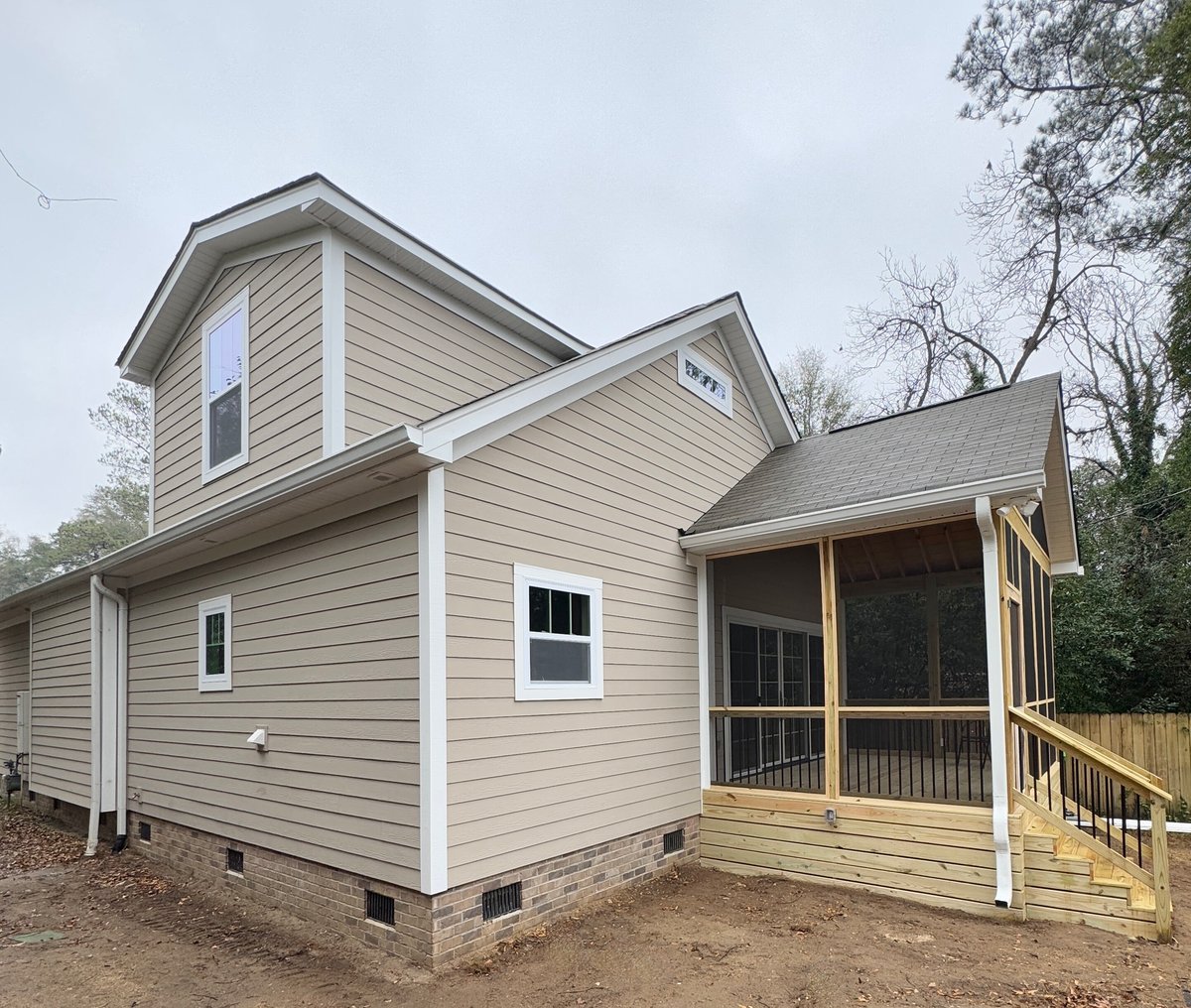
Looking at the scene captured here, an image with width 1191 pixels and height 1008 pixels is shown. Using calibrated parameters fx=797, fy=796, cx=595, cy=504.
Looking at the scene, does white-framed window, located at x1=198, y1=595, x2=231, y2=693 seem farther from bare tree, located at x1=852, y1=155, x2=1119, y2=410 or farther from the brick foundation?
bare tree, located at x1=852, y1=155, x2=1119, y2=410

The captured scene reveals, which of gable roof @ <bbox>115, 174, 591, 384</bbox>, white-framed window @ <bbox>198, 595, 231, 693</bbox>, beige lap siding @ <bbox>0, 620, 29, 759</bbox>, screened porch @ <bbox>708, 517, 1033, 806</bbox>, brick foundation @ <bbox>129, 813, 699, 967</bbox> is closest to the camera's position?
brick foundation @ <bbox>129, 813, 699, 967</bbox>

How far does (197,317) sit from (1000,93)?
1478 centimetres

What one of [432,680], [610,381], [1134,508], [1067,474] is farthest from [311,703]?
[1134,508]

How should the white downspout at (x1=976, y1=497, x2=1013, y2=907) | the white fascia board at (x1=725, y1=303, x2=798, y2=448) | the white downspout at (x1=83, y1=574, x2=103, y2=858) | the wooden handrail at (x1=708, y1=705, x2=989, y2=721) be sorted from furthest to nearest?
the white fascia board at (x1=725, y1=303, x2=798, y2=448), the white downspout at (x1=83, y1=574, x2=103, y2=858), the wooden handrail at (x1=708, y1=705, x2=989, y2=721), the white downspout at (x1=976, y1=497, x2=1013, y2=907)

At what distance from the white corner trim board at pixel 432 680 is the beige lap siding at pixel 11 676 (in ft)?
33.6

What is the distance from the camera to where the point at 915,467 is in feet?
23.1

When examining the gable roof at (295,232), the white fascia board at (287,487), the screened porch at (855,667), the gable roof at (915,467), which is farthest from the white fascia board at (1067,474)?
the white fascia board at (287,487)

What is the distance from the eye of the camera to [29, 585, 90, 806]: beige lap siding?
932cm

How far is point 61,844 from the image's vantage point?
9.06m

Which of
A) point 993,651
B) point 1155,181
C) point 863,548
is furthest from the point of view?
point 1155,181

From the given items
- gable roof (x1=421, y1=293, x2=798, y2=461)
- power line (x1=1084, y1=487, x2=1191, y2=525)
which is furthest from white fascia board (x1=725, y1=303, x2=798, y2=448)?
power line (x1=1084, y1=487, x2=1191, y2=525)

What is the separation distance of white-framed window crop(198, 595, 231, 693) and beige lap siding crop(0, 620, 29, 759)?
665 centimetres

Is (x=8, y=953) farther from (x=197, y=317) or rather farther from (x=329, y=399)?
(x=197, y=317)

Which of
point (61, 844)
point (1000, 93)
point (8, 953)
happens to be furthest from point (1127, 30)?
point (61, 844)
